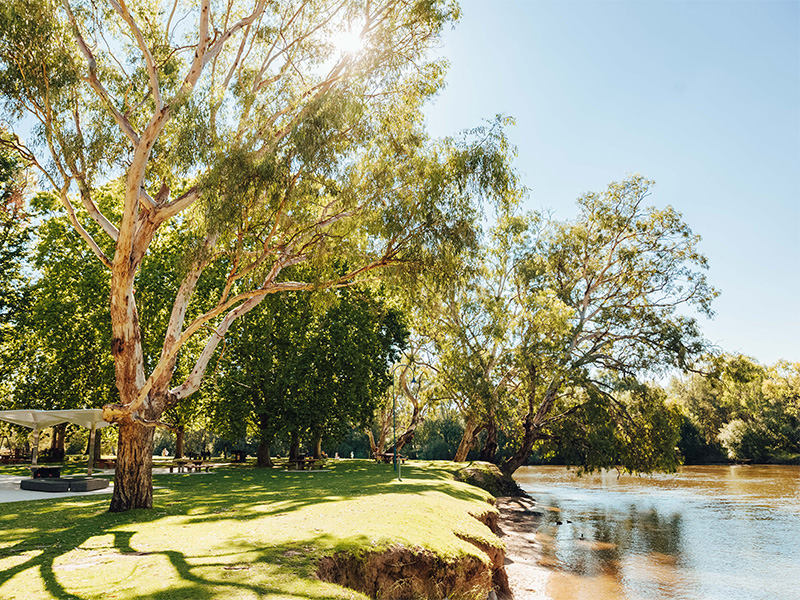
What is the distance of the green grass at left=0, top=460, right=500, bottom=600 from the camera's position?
595 cm

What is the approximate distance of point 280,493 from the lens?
15.4 meters

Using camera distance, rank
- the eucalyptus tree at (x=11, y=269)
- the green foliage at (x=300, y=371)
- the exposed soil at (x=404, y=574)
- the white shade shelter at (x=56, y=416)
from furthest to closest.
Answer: the green foliage at (x=300, y=371), the eucalyptus tree at (x=11, y=269), the white shade shelter at (x=56, y=416), the exposed soil at (x=404, y=574)

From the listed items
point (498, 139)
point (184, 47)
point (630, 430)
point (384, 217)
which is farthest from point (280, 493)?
point (630, 430)

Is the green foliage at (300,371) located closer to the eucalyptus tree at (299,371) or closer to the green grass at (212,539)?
the eucalyptus tree at (299,371)

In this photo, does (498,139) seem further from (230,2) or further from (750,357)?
(750,357)

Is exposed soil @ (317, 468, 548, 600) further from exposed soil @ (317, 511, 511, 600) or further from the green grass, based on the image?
the green grass

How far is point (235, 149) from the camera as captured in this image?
11.5 m

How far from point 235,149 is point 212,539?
7.94 meters

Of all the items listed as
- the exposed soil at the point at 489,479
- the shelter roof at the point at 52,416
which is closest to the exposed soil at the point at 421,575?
the exposed soil at the point at 489,479

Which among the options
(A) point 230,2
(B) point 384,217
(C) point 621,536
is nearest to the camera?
(B) point 384,217

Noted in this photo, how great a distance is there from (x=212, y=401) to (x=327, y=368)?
7.51m

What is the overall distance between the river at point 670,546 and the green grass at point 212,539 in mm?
3222

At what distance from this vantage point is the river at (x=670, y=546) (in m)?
11.9

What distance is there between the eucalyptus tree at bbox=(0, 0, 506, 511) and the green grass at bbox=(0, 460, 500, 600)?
223 centimetres
